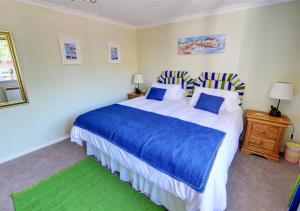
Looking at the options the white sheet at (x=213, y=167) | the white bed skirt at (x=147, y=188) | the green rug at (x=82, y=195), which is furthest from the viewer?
the green rug at (x=82, y=195)

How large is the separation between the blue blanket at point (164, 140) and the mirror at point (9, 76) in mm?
1044

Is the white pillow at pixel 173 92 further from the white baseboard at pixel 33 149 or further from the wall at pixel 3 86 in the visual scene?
the wall at pixel 3 86

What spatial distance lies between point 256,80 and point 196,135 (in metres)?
1.81

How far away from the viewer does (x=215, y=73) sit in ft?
A: 9.59

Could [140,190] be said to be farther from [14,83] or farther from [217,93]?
[14,83]

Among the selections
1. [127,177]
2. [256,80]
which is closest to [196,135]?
[127,177]

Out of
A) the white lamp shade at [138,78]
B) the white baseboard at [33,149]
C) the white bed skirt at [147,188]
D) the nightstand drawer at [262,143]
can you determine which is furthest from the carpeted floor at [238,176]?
the white lamp shade at [138,78]

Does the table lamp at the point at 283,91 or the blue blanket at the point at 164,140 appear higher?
the table lamp at the point at 283,91

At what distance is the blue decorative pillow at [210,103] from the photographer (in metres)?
2.35

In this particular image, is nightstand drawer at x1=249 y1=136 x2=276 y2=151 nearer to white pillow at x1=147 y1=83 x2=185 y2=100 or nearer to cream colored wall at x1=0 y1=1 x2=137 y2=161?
white pillow at x1=147 y1=83 x2=185 y2=100

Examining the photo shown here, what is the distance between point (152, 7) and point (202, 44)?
1.18 m

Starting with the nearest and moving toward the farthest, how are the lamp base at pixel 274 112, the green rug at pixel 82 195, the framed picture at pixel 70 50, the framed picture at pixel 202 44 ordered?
the green rug at pixel 82 195
the lamp base at pixel 274 112
the framed picture at pixel 70 50
the framed picture at pixel 202 44

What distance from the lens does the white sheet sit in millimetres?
1178

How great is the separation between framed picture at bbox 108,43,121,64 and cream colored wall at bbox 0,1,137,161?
0.11 m
